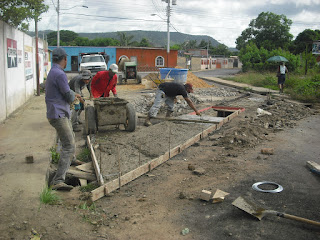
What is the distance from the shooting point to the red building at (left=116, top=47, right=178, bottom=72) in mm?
42094

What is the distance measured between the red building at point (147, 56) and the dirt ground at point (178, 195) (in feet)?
114

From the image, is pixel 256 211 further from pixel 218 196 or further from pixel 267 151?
pixel 267 151

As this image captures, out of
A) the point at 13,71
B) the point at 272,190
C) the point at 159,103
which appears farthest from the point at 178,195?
the point at 13,71

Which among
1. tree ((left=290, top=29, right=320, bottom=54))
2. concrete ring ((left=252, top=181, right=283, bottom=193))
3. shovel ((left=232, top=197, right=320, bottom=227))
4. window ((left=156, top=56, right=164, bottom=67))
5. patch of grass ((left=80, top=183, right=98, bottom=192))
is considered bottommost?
patch of grass ((left=80, top=183, right=98, bottom=192))

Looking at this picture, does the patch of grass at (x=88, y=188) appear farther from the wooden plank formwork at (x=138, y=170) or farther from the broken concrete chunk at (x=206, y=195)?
the broken concrete chunk at (x=206, y=195)

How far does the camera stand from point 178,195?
15.1 ft

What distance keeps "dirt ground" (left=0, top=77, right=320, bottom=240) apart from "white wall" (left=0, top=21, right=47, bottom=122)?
1.54 meters

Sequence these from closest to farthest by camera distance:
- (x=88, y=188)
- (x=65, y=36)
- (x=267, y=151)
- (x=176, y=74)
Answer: (x=88, y=188), (x=267, y=151), (x=176, y=74), (x=65, y=36)

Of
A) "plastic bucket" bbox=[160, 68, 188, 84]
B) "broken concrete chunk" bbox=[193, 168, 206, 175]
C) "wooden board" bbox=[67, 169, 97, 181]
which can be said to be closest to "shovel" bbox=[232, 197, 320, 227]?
"broken concrete chunk" bbox=[193, 168, 206, 175]

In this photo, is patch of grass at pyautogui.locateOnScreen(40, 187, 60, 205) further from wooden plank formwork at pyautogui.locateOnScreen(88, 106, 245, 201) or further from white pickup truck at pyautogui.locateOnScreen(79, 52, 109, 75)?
white pickup truck at pyautogui.locateOnScreen(79, 52, 109, 75)

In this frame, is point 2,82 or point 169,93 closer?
point 2,82

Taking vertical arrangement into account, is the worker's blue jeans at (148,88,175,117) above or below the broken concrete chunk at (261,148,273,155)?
above

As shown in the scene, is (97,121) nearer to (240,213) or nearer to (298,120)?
(240,213)

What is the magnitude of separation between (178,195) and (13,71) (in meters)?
7.90
